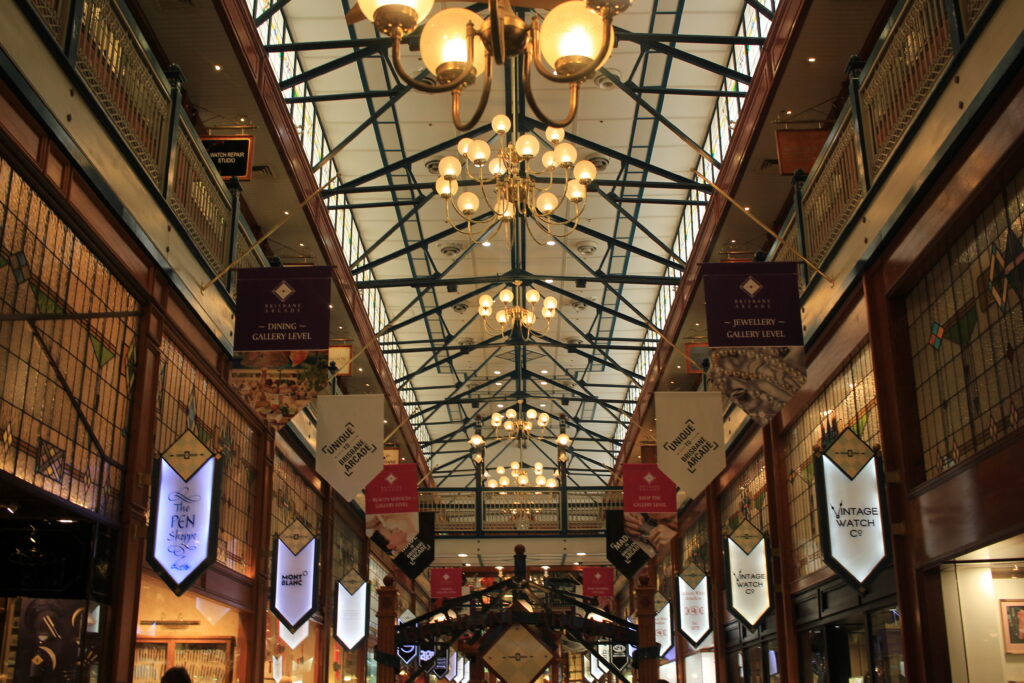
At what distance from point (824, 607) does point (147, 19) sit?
10.7 meters

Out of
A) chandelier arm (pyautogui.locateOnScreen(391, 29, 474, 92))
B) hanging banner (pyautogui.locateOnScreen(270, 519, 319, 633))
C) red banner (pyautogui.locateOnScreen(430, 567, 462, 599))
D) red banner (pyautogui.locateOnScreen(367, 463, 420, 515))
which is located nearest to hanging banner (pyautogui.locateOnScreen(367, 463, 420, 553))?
red banner (pyautogui.locateOnScreen(367, 463, 420, 515))

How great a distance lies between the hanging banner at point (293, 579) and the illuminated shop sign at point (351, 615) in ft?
9.44

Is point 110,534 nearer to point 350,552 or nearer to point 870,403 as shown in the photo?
point 870,403

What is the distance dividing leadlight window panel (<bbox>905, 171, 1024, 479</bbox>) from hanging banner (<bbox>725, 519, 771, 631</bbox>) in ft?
17.0

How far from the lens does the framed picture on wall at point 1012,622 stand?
8648 millimetres

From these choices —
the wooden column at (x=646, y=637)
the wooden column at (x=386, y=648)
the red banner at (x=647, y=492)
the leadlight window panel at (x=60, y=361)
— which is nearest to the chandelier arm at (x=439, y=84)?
the leadlight window panel at (x=60, y=361)

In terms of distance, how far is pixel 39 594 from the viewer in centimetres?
784

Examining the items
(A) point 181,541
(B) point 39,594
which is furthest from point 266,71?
(B) point 39,594

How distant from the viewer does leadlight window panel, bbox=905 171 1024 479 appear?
24.7ft

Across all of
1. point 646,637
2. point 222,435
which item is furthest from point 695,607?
point 646,637

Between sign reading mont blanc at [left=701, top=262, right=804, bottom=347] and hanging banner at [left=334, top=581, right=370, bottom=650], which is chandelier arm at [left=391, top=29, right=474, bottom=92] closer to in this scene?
sign reading mont blanc at [left=701, top=262, right=804, bottom=347]

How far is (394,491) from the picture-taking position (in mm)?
18016

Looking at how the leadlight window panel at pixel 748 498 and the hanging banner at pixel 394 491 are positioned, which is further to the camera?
the hanging banner at pixel 394 491

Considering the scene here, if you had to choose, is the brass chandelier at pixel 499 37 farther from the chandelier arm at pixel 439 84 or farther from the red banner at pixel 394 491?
the red banner at pixel 394 491
